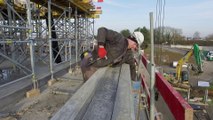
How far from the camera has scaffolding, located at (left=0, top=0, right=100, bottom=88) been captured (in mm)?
5320

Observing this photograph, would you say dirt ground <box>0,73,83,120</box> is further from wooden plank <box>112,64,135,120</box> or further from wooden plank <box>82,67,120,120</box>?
wooden plank <box>112,64,135,120</box>

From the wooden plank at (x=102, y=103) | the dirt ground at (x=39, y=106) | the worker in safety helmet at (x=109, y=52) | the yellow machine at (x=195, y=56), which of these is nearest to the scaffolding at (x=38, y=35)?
the dirt ground at (x=39, y=106)

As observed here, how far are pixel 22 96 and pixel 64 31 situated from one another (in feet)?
18.7

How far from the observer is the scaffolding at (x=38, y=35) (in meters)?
5.32

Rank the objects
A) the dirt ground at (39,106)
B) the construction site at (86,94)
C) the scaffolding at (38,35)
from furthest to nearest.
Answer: the scaffolding at (38,35) < the dirt ground at (39,106) < the construction site at (86,94)

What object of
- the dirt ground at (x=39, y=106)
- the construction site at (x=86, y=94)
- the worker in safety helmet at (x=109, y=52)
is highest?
the worker in safety helmet at (x=109, y=52)

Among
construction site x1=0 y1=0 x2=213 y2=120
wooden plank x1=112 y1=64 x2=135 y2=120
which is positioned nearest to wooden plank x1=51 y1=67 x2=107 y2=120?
construction site x1=0 y1=0 x2=213 y2=120

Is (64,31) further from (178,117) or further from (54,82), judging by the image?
(178,117)

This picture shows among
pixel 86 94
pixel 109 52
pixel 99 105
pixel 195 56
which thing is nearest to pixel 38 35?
pixel 109 52

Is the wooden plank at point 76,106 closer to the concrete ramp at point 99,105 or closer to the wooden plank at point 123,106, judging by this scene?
the concrete ramp at point 99,105

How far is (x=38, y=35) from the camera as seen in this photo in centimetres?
1087

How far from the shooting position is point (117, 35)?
4.32m

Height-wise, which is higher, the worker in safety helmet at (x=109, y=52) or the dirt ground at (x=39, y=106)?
the worker in safety helmet at (x=109, y=52)

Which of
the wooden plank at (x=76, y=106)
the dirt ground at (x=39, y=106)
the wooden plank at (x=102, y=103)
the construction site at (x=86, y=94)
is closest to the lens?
the wooden plank at (x=76, y=106)
